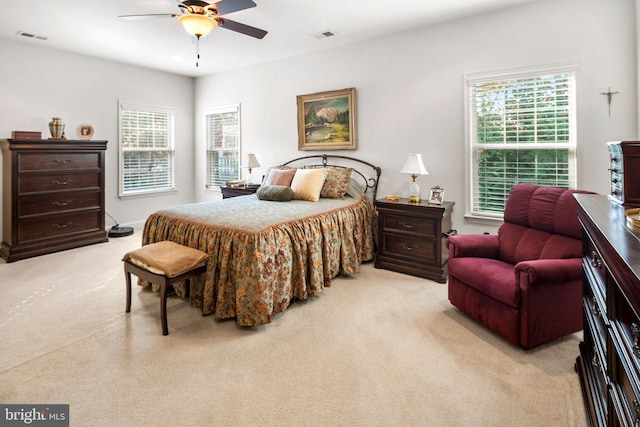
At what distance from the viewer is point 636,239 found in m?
1.13

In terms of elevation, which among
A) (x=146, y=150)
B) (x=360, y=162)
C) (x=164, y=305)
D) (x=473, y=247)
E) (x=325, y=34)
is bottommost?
(x=164, y=305)

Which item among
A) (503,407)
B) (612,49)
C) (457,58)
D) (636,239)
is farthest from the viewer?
(457,58)

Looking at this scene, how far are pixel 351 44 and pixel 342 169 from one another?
169 centimetres

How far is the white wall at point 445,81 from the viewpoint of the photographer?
3.12 m

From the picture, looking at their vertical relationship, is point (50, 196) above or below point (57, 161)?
below

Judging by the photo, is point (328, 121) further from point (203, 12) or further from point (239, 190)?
point (203, 12)

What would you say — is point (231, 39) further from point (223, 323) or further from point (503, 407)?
point (503, 407)

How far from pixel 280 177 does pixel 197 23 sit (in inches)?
82.4

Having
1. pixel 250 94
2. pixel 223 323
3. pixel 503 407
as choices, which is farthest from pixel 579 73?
pixel 250 94

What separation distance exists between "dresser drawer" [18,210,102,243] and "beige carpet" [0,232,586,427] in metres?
1.54

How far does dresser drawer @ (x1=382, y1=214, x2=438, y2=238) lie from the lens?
11.9 feet

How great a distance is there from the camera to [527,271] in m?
2.17

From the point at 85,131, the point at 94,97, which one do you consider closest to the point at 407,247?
the point at 85,131

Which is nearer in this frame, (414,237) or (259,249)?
(259,249)
